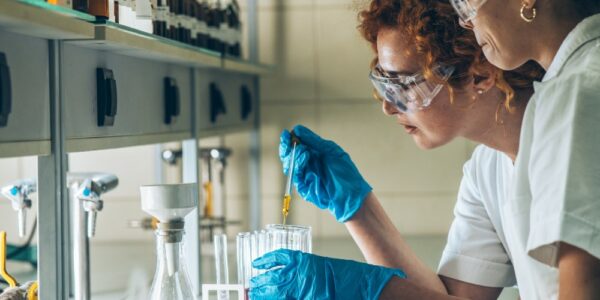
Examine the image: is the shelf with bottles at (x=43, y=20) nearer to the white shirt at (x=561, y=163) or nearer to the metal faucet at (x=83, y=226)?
the metal faucet at (x=83, y=226)

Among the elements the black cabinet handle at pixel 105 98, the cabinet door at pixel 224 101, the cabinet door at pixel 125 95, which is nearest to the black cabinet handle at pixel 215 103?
the cabinet door at pixel 224 101

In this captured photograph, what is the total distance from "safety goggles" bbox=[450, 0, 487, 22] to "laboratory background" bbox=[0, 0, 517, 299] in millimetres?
551

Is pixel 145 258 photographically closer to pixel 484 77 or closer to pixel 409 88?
pixel 409 88

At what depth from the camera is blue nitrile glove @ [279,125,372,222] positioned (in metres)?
2.05

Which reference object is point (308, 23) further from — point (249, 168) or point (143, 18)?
point (143, 18)

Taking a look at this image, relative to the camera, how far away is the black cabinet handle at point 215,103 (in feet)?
9.92

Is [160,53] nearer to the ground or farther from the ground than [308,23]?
nearer to the ground

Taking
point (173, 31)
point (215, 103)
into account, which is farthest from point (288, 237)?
point (215, 103)

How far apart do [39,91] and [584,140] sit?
3.26 feet

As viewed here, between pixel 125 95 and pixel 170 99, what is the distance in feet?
1.34

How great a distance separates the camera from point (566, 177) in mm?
1105

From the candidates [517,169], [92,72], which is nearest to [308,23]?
[92,72]

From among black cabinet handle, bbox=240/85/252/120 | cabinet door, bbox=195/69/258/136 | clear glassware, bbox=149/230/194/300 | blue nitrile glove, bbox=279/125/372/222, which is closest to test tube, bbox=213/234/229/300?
clear glassware, bbox=149/230/194/300

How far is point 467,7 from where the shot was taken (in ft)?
4.48
